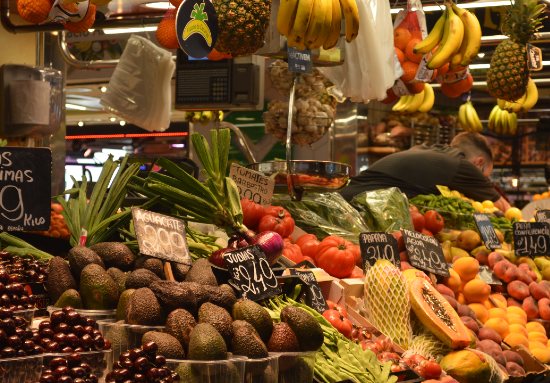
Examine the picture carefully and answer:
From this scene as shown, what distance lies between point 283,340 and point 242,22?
167cm

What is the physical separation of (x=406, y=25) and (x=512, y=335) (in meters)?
2.39

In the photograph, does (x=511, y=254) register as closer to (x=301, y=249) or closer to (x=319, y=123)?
(x=319, y=123)

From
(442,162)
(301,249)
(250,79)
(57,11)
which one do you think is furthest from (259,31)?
(442,162)

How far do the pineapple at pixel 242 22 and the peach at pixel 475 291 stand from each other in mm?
1509

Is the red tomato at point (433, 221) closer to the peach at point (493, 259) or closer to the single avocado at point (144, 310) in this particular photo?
the peach at point (493, 259)

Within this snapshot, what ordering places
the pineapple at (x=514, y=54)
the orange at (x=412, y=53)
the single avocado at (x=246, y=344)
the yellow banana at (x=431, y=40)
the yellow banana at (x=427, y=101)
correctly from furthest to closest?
1. the yellow banana at (x=427, y=101)
2. the pineapple at (x=514, y=54)
3. the orange at (x=412, y=53)
4. the yellow banana at (x=431, y=40)
5. the single avocado at (x=246, y=344)

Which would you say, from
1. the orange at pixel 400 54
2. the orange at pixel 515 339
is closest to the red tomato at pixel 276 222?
the orange at pixel 515 339

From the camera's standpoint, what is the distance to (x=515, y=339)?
12.5ft

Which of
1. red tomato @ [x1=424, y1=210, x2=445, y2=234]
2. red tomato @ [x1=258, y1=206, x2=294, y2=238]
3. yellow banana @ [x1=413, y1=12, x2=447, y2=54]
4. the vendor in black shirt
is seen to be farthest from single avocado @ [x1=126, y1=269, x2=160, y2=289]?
the vendor in black shirt

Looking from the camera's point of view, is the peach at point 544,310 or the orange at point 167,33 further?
the orange at point 167,33

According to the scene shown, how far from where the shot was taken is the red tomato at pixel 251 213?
3670mm

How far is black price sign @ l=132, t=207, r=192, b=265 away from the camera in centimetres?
257

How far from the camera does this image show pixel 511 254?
4902 mm

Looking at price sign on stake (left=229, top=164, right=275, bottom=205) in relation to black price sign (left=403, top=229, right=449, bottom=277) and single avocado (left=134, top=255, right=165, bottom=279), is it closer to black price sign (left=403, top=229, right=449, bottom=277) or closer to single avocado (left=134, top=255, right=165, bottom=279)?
black price sign (left=403, top=229, right=449, bottom=277)
